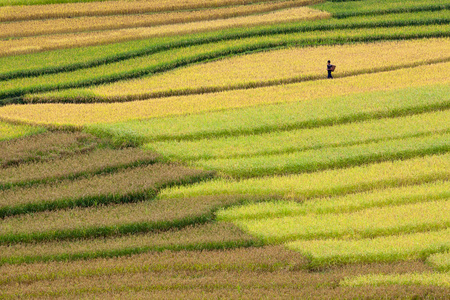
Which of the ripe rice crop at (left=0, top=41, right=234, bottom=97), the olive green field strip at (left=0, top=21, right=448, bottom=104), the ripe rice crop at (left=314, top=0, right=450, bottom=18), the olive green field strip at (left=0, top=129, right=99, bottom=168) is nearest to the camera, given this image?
the olive green field strip at (left=0, top=129, right=99, bottom=168)

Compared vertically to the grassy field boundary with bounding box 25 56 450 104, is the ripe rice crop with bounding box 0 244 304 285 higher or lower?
lower

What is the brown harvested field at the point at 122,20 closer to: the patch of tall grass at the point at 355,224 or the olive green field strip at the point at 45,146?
the olive green field strip at the point at 45,146

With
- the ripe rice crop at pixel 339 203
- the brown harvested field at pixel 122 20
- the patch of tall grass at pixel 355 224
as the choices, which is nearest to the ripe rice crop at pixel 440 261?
the patch of tall grass at pixel 355 224

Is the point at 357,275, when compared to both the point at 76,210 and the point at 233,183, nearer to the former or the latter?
the point at 233,183

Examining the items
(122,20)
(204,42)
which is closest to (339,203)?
(204,42)

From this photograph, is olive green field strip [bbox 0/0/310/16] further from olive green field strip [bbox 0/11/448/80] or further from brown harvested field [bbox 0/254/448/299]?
brown harvested field [bbox 0/254/448/299]

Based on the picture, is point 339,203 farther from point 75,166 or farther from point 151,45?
point 151,45

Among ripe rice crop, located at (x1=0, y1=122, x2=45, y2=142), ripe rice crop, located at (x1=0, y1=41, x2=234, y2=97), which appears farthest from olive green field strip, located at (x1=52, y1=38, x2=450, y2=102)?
ripe rice crop, located at (x1=0, y1=122, x2=45, y2=142)
